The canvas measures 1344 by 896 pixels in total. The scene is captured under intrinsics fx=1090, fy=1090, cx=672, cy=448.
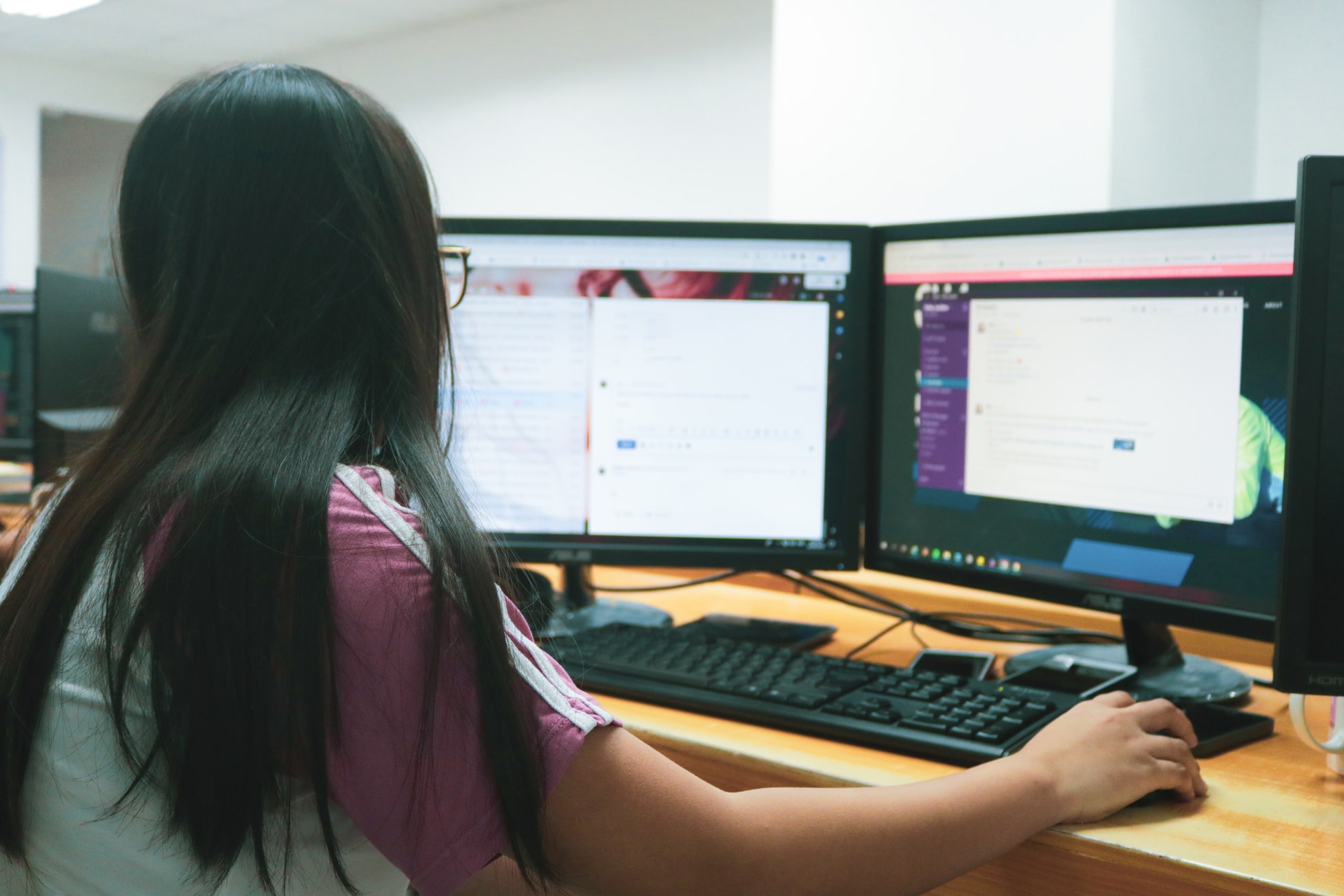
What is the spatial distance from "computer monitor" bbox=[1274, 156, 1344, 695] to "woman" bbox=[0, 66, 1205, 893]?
0.18m

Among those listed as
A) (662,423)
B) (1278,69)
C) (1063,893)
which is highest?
(1278,69)

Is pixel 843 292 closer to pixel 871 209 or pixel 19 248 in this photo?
pixel 871 209

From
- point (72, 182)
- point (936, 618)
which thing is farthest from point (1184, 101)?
point (72, 182)

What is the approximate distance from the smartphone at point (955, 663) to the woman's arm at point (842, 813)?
24 cm

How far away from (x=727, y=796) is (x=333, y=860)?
0.21 meters

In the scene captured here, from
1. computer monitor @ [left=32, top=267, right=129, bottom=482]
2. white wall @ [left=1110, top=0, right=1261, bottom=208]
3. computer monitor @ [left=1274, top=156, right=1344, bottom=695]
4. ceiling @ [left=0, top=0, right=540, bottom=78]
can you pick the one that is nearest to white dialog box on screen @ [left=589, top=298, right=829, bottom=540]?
computer monitor @ [left=1274, top=156, right=1344, bottom=695]

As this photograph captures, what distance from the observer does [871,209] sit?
2699 mm

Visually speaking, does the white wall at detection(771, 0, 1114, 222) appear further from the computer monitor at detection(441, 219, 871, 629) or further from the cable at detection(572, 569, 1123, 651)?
the computer monitor at detection(441, 219, 871, 629)

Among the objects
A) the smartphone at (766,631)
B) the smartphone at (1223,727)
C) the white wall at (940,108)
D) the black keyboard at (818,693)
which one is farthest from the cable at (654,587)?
the white wall at (940,108)

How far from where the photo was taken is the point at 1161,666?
3.27 ft

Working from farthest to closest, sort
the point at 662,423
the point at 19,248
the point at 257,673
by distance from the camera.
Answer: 1. the point at 19,248
2. the point at 662,423
3. the point at 257,673

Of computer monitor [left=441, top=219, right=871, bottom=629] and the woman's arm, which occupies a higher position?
computer monitor [left=441, top=219, right=871, bottom=629]

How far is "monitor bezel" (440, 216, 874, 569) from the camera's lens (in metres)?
1.11

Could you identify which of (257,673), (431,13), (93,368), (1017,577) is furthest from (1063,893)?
(431,13)
